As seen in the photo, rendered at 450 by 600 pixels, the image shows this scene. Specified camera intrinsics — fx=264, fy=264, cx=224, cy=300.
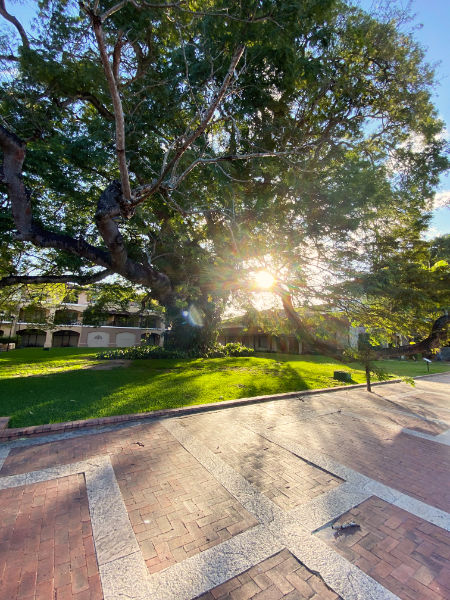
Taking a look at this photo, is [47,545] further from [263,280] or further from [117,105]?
[263,280]

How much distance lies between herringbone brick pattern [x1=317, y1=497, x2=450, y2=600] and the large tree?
18.1ft

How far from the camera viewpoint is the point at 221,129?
9.43m

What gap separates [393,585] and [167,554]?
1930 millimetres

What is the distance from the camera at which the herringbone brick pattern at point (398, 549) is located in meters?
2.18

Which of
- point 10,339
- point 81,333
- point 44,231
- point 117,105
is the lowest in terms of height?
point 10,339

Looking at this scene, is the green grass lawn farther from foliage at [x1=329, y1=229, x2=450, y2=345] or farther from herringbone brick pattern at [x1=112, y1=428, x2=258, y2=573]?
foliage at [x1=329, y1=229, x2=450, y2=345]

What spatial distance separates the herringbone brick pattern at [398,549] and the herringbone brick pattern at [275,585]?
46 centimetres

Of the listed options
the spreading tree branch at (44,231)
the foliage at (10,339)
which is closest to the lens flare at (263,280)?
the spreading tree branch at (44,231)

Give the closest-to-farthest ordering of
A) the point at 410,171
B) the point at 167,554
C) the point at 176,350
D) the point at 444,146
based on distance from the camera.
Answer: the point at 167,554, the point at 444,146, the point at 410,171, the point at 176,350

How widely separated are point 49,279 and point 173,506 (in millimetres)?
9985

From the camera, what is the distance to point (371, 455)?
15.1ft

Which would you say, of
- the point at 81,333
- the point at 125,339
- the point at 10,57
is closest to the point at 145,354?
the point at 10,57

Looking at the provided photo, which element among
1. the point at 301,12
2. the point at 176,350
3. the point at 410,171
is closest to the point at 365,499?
the point at 301,12

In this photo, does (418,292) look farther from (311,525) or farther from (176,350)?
(176,350)
